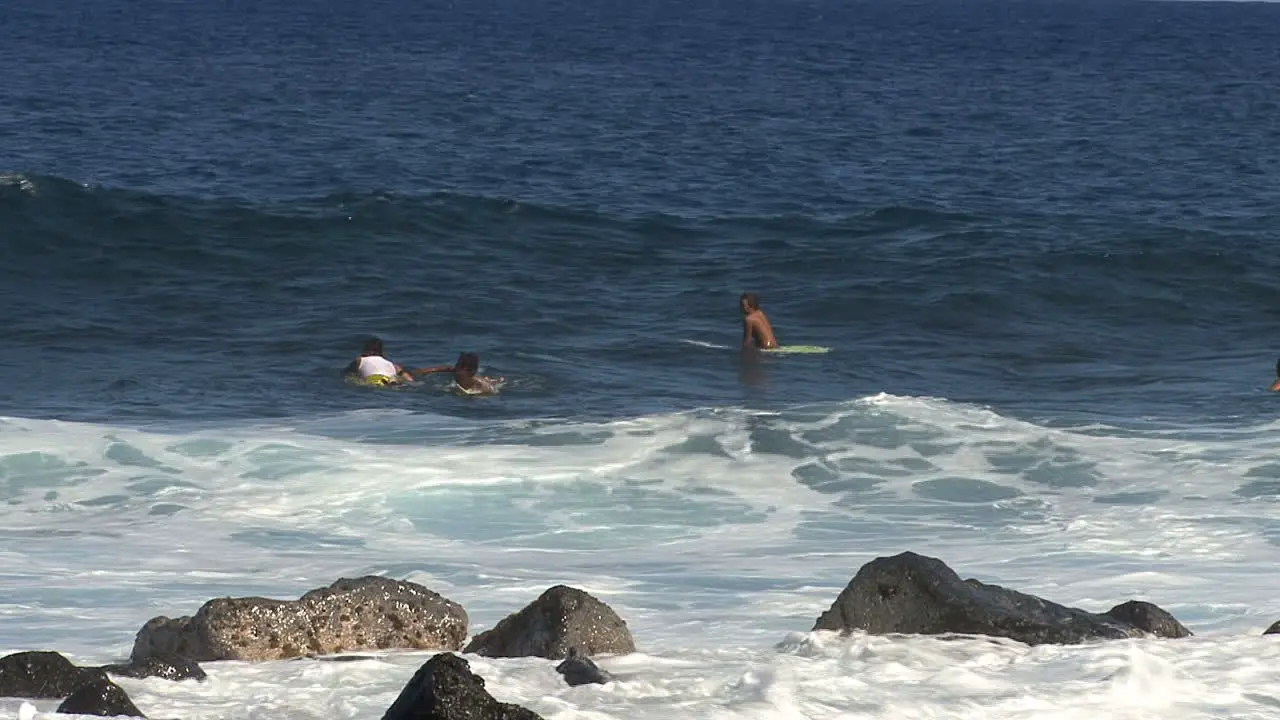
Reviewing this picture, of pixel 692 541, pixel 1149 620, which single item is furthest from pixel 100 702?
pixel 692 541

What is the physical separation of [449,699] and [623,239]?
22293mm

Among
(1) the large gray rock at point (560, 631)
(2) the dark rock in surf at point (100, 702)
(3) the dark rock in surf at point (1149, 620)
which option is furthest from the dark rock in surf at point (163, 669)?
(3) the dark rock in surf at point (1149, 620)

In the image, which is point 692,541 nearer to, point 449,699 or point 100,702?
point 100,702

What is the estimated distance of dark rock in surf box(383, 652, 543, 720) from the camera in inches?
251

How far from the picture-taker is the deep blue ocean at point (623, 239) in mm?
20094

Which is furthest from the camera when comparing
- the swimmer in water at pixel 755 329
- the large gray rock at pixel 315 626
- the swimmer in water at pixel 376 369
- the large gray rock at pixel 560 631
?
the swimmer in water at pixel 755 329

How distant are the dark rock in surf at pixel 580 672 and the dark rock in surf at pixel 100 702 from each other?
5.41 feet

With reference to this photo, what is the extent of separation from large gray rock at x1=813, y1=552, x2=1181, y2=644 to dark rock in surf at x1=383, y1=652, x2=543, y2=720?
7.94 feet

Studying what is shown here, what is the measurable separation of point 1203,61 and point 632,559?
66.7m

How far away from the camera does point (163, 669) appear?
25.5 feet

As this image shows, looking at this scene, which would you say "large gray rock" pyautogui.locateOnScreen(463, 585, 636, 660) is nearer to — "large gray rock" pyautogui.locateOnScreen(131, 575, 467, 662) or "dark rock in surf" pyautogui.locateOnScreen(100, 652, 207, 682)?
"large gray rock" pyautogui.locateOnScreen(131, 575, 467, 662)

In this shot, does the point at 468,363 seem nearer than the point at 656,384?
Yes

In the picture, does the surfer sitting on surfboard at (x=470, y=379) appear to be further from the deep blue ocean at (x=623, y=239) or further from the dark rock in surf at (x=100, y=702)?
the dark rock in surf at (x=100, y=702)

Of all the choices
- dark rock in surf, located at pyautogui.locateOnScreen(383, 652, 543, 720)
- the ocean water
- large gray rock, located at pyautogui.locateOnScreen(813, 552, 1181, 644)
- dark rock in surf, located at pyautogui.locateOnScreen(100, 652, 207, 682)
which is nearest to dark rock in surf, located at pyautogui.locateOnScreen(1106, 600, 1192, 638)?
large gray rock, located at pyautogui.locateOnScreen(813, 552, 1181, 644)
